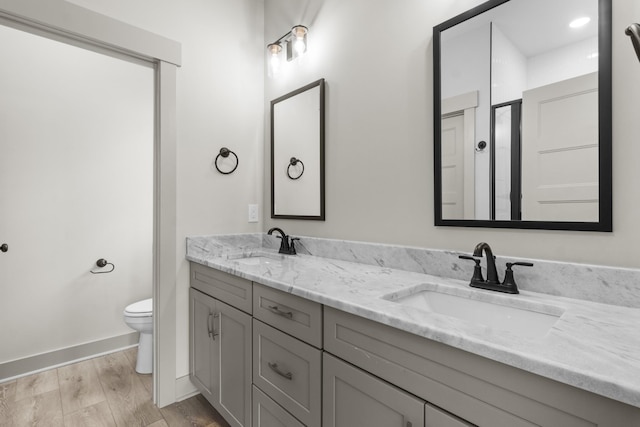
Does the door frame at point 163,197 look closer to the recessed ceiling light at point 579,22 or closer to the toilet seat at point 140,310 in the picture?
the toilet seat at point 140,310

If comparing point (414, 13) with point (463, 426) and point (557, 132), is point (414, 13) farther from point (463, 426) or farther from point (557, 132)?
point (463, 426)

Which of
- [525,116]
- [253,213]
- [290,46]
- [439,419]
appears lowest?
[439,419]

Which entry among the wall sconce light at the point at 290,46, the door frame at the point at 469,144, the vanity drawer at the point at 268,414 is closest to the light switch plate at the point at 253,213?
the wall sconce light at the point at 290,46

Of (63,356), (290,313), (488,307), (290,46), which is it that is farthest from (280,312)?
(63,356)

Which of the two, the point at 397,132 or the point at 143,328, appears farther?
the point at 143,328

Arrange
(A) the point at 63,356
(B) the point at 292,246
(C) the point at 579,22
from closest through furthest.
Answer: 1. (C) the point at 579,22
2. (B) the point at 292,246
3. (A) the point at 63,356

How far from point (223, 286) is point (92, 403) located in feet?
3.77

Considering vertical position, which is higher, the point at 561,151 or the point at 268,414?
the point at 561,151

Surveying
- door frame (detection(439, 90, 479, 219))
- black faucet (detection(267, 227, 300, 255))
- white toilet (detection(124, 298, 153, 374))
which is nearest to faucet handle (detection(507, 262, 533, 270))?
door frame (detection(439, 90, 479, 219))

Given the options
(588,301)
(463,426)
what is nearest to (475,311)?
(588,301)

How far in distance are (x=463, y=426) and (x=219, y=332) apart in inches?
Answer: 50.9

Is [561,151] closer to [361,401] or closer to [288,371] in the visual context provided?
[361,401]

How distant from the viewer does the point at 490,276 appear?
3.75 ft

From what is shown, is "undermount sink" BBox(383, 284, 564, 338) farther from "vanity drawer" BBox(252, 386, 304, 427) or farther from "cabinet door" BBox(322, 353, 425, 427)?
"vanity drawer" BBox(252, 386, 304, 427)
